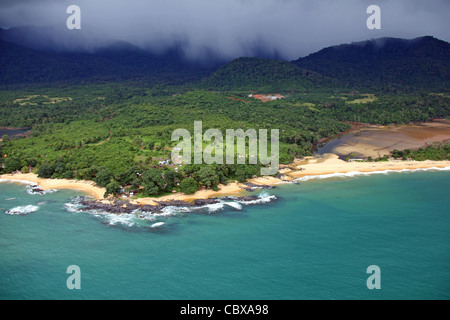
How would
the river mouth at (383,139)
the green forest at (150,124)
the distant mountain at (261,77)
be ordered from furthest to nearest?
the distant mountain at (261,77)
the river mouth at (383,139)
the green forest at (150,124)

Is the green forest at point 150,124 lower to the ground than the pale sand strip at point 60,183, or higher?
higher

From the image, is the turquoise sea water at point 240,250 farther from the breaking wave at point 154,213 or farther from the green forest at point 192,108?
the green forest at point 192,108

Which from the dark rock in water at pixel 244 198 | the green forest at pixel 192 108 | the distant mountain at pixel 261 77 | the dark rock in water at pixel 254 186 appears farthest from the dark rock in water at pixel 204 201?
the distant mountain at pixel 261 77

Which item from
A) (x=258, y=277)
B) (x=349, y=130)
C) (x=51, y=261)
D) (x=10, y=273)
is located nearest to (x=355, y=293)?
(x=258, y=277)

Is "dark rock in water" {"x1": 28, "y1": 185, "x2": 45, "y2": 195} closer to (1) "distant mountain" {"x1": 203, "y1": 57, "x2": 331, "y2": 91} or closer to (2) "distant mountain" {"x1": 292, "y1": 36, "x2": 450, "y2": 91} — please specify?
(1) "distant mountain" {"x1": 203, "y1": 57, "x2": 331, "y2": 91}

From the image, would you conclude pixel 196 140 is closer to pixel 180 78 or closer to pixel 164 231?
pixel 164 231

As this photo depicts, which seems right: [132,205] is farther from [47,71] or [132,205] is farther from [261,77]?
[47,71]
